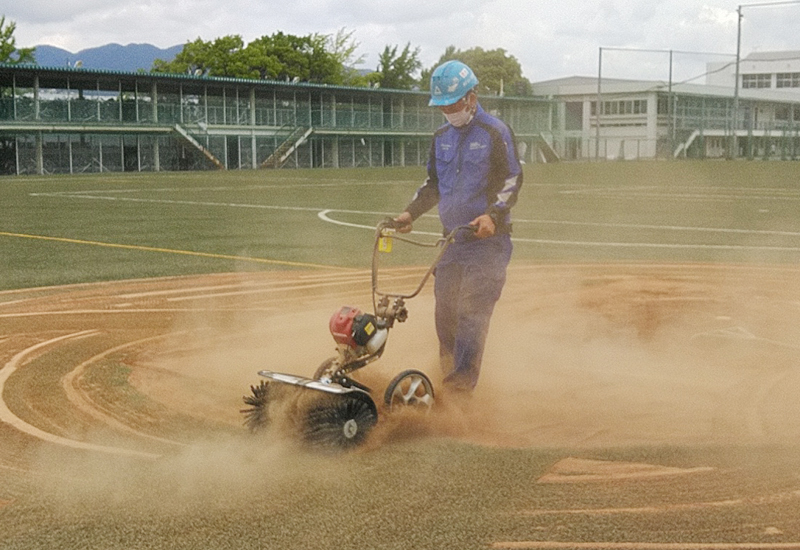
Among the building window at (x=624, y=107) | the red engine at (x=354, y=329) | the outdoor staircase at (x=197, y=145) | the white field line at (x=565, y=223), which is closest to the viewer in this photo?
the red engine at (x=354, y=329)

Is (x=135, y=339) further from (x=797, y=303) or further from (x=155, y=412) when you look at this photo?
(x=797, y=303)

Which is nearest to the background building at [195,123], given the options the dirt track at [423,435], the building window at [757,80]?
the dirt track at [423,435]

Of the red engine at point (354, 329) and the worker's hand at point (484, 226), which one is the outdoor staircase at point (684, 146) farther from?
the red engine at point (354, 329)

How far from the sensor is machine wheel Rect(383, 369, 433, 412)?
5416 mm

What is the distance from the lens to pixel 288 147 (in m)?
59.6

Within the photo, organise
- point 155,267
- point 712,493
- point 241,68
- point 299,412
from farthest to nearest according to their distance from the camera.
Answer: point 241,68 < point 155,267 < point 299,412 < point 712,493

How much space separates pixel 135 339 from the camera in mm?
8039

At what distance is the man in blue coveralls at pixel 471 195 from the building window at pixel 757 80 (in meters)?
116

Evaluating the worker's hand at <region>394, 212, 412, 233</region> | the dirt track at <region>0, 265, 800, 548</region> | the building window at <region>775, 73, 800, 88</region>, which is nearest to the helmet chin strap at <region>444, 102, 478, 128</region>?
the worker's hand at <region>394, 212, 412, 233</region>

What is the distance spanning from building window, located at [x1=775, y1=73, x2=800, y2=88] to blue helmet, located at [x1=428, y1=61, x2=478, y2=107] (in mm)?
114661

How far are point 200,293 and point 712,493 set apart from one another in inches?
280

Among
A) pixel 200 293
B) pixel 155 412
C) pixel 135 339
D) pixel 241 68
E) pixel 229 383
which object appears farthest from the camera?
pixel 241 68

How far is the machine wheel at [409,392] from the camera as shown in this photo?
542cm

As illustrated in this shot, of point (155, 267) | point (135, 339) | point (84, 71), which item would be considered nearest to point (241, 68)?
point (84, 71)
